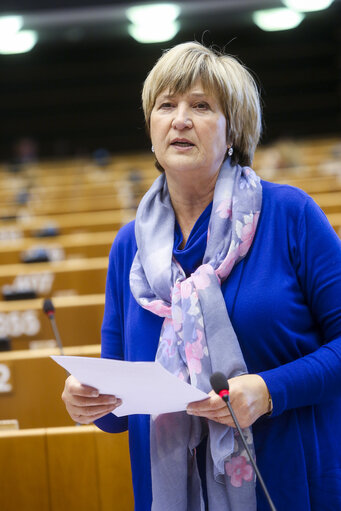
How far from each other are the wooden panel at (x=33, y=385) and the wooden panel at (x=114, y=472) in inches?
16.1

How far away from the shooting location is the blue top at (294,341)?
0.90 metres

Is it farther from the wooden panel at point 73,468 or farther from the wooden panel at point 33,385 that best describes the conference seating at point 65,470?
the wooden panel at point 33,385

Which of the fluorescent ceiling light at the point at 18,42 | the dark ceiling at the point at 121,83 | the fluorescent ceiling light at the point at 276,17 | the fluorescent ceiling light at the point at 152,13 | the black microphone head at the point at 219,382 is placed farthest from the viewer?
the dark ceiling at the point at 121,83

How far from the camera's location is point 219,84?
3.25 feet

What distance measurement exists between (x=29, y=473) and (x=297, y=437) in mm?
722

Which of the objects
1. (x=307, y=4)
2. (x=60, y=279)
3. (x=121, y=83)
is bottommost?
(x=60, y=279)

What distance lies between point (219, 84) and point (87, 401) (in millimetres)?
475

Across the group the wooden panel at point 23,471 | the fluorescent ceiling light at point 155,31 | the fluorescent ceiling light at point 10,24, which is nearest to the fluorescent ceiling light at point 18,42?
the fluorescent ceiling light at point 10,24

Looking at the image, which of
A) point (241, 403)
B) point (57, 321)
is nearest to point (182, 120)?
point (241, 403)

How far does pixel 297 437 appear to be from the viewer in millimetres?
925

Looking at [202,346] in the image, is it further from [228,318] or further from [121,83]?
[121,83]

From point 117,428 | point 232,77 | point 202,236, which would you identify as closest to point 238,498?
point 117,428

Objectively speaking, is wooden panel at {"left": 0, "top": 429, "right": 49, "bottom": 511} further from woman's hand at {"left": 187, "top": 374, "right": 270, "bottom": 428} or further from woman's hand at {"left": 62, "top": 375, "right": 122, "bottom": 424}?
woman's hand at {"left": 187, "top": 374, "right": 270, "bottom": 428}

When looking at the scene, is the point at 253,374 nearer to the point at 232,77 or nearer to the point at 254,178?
the point at 254,178
